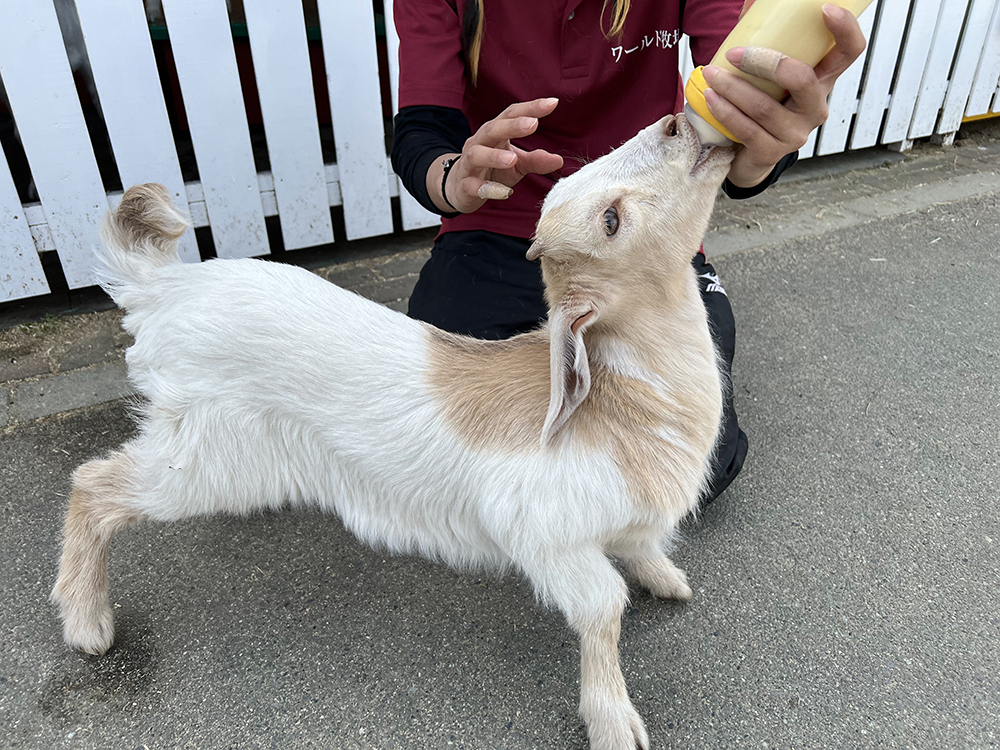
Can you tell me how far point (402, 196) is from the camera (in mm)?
3502

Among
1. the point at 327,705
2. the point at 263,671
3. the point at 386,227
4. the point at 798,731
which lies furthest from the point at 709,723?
the point at 386,227

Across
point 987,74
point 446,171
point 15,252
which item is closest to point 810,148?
point 987,74

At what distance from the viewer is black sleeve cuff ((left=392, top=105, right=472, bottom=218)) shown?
198 cm

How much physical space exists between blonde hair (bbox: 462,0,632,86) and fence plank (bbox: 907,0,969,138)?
10.9ft

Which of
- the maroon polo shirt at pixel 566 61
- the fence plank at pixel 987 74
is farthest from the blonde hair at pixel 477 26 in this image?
the fence plank at pixel 987 74

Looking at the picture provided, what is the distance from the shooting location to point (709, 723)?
1671 mm

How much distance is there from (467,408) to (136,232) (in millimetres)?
997

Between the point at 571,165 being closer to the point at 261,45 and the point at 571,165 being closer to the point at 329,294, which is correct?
the point at 329,294

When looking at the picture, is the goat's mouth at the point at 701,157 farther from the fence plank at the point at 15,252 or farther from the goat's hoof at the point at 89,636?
the fence plank at the point at 15,252

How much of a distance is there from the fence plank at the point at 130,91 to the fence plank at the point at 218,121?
11cm

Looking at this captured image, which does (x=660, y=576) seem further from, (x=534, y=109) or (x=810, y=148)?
(x=810, y=148)

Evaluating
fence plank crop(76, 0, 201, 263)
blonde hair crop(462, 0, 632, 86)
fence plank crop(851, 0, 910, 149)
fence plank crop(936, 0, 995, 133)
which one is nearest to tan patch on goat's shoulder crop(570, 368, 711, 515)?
blonde hair crop(462, 0, 632, 86)

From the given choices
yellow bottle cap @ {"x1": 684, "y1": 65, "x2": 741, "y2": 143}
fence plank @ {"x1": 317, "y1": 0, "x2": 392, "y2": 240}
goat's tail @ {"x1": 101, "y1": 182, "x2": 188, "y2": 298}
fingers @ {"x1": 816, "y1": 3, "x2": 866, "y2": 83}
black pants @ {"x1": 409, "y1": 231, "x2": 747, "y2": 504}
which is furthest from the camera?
fence plank @ {"x1": 317, "y1": 0, "x2": 392, "y2": 240}

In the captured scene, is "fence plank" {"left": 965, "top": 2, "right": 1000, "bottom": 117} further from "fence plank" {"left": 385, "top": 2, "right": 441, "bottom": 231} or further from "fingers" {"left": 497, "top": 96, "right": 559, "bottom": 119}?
"fingers" {"left": 497, "top": 96, "right": 559, "bottom": 119}
